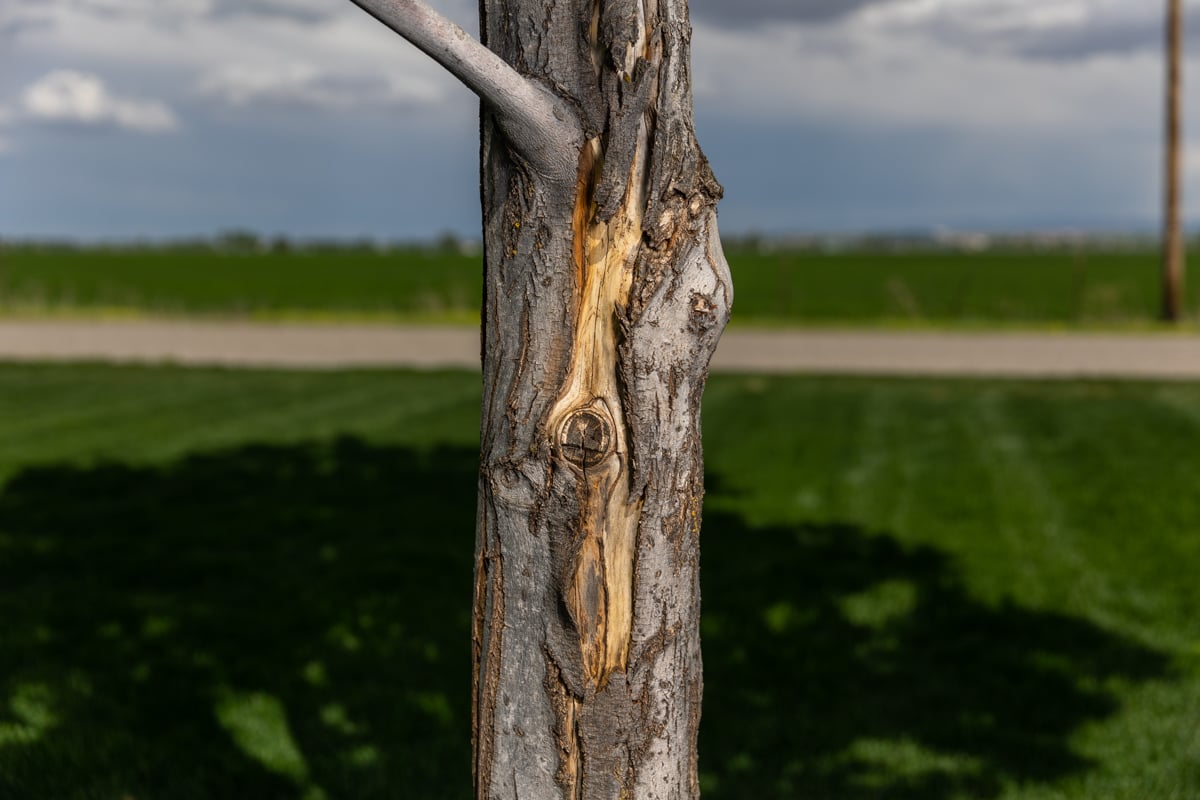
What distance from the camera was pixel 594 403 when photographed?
6.66 ft

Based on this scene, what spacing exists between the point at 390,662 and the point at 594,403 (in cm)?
281

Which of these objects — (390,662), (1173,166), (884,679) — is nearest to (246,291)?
(1173,166)

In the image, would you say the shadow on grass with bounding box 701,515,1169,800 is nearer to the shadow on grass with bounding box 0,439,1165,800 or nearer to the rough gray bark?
the shadow on grass with bounding box 0,439,1165,800

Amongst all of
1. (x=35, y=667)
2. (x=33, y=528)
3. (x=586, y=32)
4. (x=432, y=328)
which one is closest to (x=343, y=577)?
(x=35, y=667)

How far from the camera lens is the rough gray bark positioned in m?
1.97

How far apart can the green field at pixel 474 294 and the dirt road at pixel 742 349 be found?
2.21 meters

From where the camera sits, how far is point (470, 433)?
935 centimetres

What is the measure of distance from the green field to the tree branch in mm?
17963

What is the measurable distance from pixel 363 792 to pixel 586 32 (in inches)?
99.1

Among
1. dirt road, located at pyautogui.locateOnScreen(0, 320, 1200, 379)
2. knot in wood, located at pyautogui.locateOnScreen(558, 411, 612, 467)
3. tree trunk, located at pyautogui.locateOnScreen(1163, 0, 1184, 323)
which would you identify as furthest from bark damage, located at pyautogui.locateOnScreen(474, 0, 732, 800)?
tree trunk, located at pyautogui.locateOnScreen(1163, 0, 1184, 323)

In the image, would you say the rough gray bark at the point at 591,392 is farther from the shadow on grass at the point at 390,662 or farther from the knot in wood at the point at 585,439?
the shadow on grass at the point at 390,662

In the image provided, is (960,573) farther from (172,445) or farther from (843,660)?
(172,445)

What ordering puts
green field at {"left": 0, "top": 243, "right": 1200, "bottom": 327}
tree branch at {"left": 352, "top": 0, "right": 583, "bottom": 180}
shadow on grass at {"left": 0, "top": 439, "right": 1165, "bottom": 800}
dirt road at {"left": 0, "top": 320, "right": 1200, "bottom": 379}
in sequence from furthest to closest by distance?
green field at {"left": 0, "top": 243, "right": 1200, "bottom": 327} < dirt road at {"left": 0, "top": 320, "right": 1200, "bottom": 379} < shadow on grass at {"left": 0, "top": 439, "right": 1165, "bottom": 800} < tree branch at {"left": 352, "top": 0, "right": 583, "bottom": 180}

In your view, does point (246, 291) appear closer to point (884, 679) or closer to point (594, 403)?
point (884, 679)
